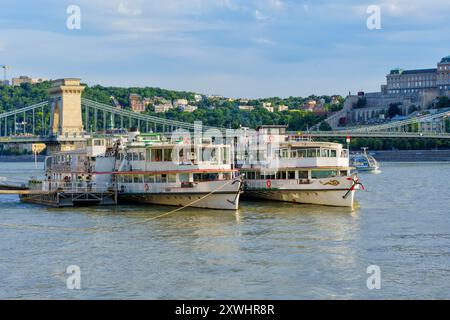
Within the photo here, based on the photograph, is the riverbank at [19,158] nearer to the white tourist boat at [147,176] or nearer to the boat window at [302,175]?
the white tourist boat at [147,176]

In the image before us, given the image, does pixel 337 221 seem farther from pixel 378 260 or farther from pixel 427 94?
pixel 427 94

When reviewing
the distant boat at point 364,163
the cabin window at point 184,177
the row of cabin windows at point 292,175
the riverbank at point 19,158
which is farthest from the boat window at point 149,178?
the riverbank at point 19,158

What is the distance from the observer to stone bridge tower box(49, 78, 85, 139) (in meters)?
138

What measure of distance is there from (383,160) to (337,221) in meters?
97.0

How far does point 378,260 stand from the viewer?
81.5 ft

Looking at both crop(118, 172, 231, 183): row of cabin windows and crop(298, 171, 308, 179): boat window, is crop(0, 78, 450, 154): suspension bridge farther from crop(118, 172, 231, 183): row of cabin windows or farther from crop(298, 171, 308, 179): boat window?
crop(298, 171, 308, 179): boat window

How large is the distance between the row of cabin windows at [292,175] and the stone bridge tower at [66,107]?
96.0 meters

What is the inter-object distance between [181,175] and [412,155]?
303ft

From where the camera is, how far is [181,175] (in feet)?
125

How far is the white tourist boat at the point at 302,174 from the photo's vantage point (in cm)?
3866

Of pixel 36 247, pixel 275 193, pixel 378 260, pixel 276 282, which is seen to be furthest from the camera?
pixel 275 193

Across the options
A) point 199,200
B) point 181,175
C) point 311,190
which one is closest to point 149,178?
point 181,175
